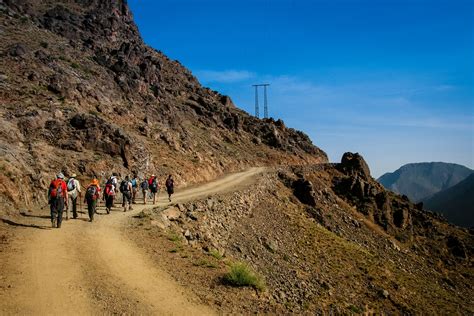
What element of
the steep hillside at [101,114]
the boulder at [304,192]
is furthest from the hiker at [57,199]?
the boulder at [304,192]

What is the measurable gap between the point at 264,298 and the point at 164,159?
82.9ft

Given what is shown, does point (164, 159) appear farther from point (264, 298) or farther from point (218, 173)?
point (264, 298)

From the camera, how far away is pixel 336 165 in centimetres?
5778

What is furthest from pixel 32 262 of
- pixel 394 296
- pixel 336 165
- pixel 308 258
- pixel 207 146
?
pixel 336 165

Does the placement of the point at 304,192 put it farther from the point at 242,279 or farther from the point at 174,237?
the point at 242,279

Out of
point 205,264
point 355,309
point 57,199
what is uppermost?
point 57,199

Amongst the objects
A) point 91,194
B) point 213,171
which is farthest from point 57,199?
point 213,171

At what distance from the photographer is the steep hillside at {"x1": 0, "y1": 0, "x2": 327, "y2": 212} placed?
22.9 m

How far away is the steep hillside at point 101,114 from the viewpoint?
75.2 ft

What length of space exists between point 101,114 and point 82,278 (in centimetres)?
2831

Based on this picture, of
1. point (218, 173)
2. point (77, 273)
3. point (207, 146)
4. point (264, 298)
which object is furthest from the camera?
point (207, 146)

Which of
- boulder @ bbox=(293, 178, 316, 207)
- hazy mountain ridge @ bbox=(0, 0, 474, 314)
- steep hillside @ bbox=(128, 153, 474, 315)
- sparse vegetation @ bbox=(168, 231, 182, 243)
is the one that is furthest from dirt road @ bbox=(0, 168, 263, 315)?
boulder @ bbox=(293, 178, 316, 207)

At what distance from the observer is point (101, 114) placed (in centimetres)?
3459

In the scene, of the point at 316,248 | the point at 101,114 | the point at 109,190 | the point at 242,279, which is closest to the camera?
the point at 242,279
